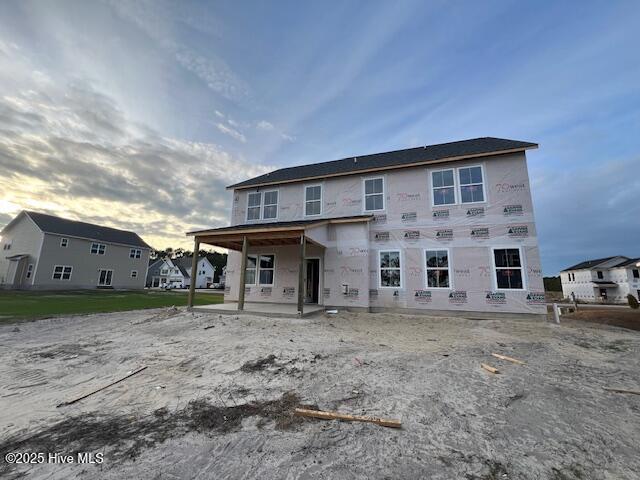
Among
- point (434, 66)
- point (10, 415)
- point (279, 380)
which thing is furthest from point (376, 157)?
point (10, 415)

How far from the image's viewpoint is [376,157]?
49.3 feet

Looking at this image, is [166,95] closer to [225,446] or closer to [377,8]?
[377,8]

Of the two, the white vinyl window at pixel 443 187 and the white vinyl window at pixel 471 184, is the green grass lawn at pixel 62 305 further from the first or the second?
the white vinyl window at pixel 471 184

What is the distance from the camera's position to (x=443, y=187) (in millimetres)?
11812

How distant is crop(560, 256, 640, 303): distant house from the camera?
108 feet

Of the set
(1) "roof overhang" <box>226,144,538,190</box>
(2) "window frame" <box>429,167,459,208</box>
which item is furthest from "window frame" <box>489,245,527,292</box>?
(1) "roof overhang" <box>226,144,538,190</box>

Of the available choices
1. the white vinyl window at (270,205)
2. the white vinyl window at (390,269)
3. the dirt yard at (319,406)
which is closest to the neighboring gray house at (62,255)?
the white vinyl window at (270,205)

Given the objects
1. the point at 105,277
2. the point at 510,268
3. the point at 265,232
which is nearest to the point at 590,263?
the point at 510,268

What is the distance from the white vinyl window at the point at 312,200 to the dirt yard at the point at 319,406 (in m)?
8.34

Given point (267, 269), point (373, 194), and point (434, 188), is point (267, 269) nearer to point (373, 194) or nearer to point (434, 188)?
point (373, 194)

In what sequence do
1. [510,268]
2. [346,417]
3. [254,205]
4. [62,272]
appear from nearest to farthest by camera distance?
[346,417]
[510,268]
[254,205]
[62,272]

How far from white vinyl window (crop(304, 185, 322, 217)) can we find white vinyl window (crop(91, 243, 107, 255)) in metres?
29.8

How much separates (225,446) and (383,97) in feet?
50.2

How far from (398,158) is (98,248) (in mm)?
35015
